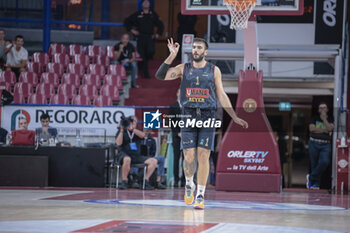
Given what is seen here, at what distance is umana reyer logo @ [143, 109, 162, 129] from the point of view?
1393 centimetres

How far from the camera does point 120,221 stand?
17.6 ft

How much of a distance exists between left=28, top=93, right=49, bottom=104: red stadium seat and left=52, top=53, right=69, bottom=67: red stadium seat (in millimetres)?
2164

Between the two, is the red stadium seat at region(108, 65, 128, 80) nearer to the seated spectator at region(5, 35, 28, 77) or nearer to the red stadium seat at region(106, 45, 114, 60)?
the red stadium seat at region(106, 45, 114, 60)

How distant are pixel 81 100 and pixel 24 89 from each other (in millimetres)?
1596

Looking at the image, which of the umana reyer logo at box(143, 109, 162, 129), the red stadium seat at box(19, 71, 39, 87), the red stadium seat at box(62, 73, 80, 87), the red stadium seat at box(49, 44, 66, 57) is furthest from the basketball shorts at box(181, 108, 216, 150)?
the red stadium seat at box(49, 44, 66, 57)

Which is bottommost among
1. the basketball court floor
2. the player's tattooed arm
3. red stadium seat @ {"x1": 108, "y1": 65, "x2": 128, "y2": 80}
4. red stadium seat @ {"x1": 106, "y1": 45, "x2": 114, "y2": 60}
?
the basketball court floor

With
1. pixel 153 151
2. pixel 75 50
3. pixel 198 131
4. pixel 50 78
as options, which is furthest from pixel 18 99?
pixel 198 131

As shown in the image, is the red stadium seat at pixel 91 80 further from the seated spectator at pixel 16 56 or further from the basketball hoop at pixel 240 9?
the basketball hoop at pixel 240 9

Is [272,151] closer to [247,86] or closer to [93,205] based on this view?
[247,86]

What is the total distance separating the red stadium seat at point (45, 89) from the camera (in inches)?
629

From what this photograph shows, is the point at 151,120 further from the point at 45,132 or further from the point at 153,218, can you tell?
the point at 153,218

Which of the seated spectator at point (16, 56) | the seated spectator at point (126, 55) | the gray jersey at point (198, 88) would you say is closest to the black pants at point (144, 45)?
the seated spectator at point (126, 55)

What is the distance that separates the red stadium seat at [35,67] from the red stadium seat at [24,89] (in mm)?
1055

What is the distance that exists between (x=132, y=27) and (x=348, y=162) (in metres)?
7.83
